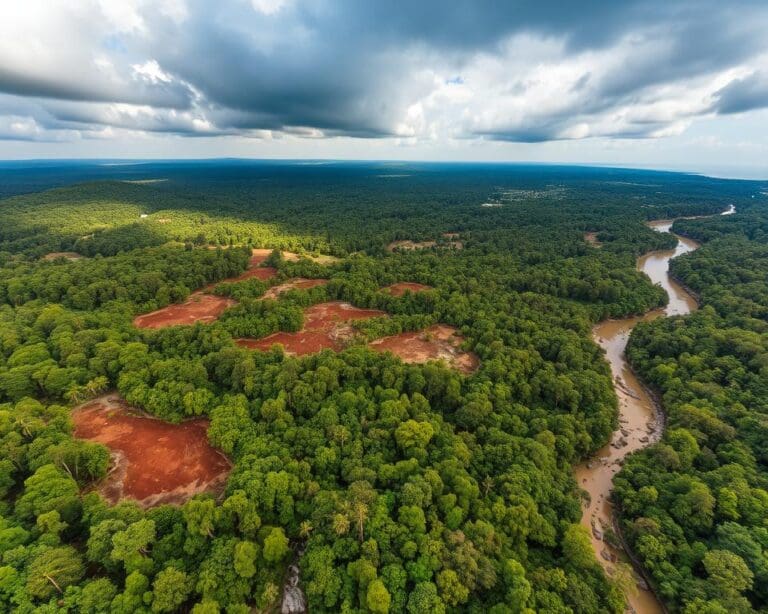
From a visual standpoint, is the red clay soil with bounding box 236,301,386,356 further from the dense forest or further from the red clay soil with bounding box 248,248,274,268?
the red clay soil with bounding box 248,248,274,268

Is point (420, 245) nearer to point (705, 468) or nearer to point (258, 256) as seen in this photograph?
point (258, 256)

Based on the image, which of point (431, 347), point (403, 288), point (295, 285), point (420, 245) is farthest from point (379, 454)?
point (420, 245)

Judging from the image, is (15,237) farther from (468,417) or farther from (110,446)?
(468,417)

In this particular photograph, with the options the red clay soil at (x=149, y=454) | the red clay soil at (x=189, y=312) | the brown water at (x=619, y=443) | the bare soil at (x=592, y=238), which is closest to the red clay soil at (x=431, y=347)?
the brown water at (x=619, y=443)

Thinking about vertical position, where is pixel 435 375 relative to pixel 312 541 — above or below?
above

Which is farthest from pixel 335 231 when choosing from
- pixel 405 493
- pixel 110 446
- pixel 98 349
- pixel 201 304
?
pixel 405 493

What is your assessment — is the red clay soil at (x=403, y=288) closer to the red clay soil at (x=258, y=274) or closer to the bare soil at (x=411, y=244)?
the red clay soil at (x=258, y=274)
